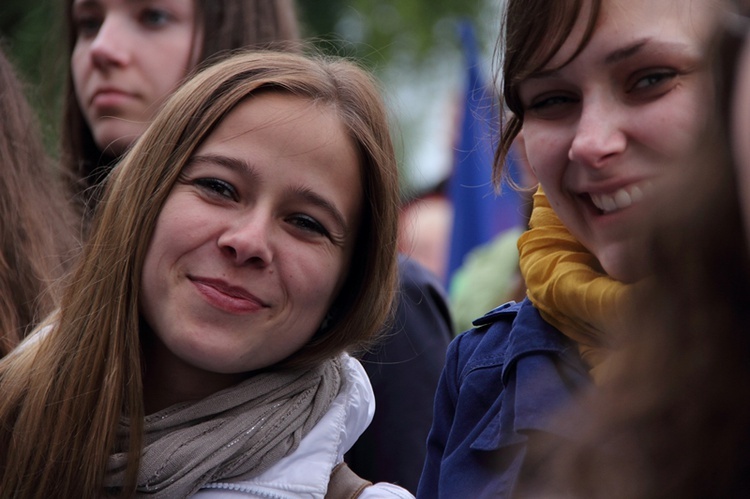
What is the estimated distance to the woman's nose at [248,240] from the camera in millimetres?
2121

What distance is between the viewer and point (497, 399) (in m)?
2.01

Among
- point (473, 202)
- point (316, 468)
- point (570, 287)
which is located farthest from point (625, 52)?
point (473, 202)

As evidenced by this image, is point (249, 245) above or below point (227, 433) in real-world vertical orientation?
above

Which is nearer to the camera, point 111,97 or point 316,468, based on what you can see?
point 316,468

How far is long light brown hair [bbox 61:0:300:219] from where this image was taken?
3.37m

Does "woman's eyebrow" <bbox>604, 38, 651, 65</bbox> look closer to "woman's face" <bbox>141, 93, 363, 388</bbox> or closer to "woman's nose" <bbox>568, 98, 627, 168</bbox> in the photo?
"woman's nose" <bbox>568, 98, 627, 168</bbox>

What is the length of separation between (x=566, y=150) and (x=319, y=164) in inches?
22.6

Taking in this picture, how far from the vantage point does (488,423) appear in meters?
2.00

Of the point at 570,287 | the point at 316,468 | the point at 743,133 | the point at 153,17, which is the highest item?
the point at 153,17

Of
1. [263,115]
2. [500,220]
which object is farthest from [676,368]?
[500,220]

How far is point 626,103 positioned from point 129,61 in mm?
1923

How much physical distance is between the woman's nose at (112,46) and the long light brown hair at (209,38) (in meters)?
0.23

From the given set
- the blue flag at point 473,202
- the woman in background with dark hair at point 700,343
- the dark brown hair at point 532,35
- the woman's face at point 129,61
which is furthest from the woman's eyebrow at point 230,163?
the blue flag at point 473,202

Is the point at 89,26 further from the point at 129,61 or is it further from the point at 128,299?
the point at 128,299
